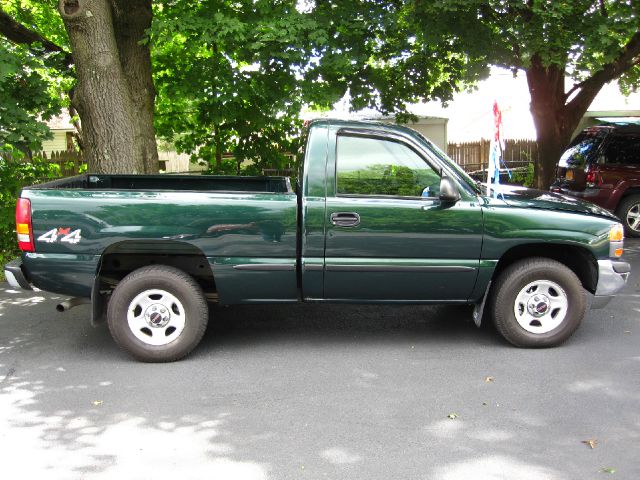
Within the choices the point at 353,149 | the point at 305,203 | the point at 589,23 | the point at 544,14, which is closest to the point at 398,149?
the point at 353,149

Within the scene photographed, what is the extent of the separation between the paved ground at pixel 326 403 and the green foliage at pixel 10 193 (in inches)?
130

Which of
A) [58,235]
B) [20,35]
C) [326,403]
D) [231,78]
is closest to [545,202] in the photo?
[326,403]

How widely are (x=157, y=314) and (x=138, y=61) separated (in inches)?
187

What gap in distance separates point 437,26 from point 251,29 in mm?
2599

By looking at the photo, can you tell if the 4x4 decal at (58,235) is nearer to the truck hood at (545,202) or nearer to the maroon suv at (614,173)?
the truck hood at (545,202)

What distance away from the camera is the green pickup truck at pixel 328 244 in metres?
5.19

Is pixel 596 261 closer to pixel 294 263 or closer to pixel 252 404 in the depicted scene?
Answer: pixel 294 263

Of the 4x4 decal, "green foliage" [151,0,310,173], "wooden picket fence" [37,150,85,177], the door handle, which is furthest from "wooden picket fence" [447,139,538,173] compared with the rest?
the 4x4 decal

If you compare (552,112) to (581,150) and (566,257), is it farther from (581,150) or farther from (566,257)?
(566,257)

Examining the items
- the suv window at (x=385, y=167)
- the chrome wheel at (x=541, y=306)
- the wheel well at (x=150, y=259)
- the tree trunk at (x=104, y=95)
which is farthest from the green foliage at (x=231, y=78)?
the chrome wheel at (x=541, y=306)

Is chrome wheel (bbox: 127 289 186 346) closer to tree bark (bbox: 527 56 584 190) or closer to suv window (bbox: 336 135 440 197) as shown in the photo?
suv window (bbox: 336 135 440 197)

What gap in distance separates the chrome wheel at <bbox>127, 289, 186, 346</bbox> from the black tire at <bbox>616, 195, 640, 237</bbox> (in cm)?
840

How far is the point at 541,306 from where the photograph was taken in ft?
18.2

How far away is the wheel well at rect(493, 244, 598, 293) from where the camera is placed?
18.5 feet
